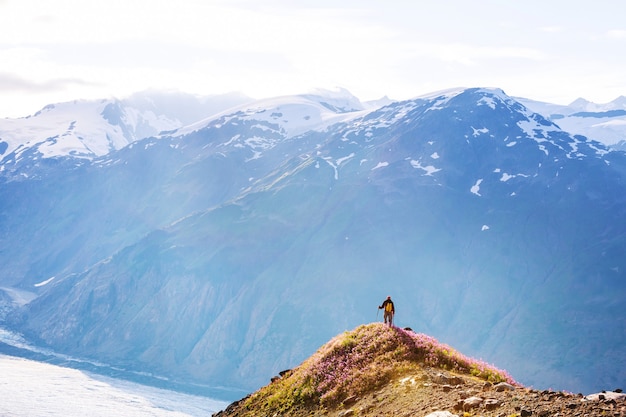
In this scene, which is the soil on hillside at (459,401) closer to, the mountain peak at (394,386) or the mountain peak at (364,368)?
the mountain peak at (394,386)

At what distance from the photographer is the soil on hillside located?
2444 centimetres

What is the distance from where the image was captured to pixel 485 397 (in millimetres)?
27797

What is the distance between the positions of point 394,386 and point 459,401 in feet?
19.9

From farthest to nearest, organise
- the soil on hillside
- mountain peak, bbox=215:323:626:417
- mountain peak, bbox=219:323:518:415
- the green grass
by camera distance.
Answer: the green grass
mountain peak, bbox=219:323:518:415
mountain peak, bbox=215:323:626:417
the soil on hillside

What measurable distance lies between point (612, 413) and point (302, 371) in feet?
66.7

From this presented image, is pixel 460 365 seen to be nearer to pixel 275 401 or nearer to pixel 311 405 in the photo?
pixel 311 405

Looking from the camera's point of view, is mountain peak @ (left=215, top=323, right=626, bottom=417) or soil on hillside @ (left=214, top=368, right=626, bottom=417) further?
mountain peak @ (left=215, top=323, right=626, bottom=417)

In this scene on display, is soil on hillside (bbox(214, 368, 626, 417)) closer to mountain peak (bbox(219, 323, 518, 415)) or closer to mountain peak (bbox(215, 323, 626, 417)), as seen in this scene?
mountain peak (bbox(215, 323, 626, 417))

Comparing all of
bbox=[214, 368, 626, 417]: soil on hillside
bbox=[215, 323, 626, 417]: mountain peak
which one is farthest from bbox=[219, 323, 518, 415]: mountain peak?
bbox=[214, 368, 626, 417]: soil on hillside

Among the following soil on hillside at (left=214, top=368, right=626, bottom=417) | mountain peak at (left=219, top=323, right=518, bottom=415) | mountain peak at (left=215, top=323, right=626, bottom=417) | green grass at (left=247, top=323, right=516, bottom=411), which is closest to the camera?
soil on hillside at (left=214, top=368, right=626, bottom=417)

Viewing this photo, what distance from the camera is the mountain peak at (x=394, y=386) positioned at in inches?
1057

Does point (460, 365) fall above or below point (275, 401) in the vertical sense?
above

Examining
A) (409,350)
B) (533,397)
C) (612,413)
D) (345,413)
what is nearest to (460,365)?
(409,350)

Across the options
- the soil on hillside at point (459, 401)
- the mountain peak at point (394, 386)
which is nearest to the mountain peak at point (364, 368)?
the mountain peak at point (394, 386)
